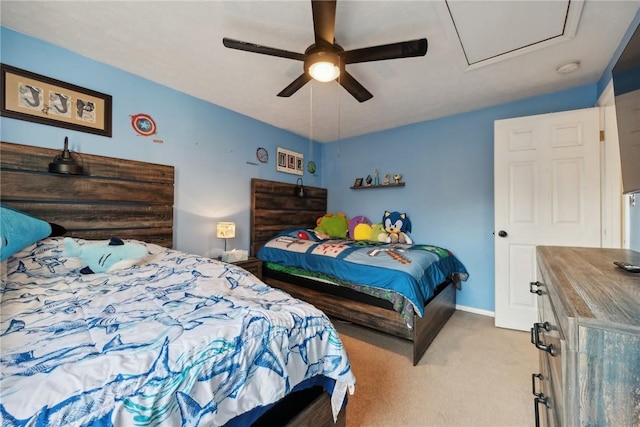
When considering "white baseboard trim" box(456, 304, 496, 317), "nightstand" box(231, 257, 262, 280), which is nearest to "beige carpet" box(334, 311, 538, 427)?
"white baseboard trim" box(456, 304, 496, 317)

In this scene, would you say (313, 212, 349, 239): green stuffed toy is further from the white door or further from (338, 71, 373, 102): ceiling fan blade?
(338, 71, 373, 102): ceiling fan blade

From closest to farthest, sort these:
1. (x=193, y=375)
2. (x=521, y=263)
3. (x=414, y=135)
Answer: (x=193, y=375)
(x=521, y=263)
(x=414, y=135)

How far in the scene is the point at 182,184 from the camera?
8.49ft

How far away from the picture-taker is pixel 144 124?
2.32 meters

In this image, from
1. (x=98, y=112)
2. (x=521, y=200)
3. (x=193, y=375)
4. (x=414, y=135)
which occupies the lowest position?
(x=193, y=375)

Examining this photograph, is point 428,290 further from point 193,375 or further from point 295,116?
point 295,116

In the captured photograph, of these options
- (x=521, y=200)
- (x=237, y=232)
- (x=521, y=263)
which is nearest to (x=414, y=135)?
(x=521, y=200)

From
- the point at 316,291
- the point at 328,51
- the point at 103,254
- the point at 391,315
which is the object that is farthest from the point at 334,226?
the point at 103,254

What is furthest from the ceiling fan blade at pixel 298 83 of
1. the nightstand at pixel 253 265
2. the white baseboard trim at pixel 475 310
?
the white baseboard trim at pixel 475 310

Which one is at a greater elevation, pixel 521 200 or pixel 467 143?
pixel 467 143

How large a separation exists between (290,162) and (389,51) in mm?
2455

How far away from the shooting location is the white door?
88.8 inches

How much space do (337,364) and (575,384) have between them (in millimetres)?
759

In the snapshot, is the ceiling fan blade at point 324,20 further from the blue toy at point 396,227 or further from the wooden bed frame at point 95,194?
the blue toy at point 396,227
